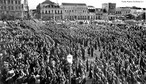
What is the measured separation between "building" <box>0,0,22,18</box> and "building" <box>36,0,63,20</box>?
47.7 ft

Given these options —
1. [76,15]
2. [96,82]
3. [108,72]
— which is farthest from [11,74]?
[76,15]

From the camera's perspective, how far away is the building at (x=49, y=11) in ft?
285

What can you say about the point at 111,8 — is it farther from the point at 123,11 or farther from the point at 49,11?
the point at 49,11

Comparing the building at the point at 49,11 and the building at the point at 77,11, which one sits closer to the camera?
the building at the point at 49,11

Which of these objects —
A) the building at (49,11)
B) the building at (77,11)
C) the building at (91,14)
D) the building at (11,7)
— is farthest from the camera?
the building at (91,14)

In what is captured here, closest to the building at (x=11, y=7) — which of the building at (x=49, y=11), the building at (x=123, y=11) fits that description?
the building at (x=49, y=11)

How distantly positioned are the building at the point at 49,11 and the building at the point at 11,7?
14.5m

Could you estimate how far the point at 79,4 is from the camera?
310 feet

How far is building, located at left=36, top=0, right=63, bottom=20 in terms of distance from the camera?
86.8m

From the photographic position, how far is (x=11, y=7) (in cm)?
7156

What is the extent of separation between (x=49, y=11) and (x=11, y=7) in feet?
64.1

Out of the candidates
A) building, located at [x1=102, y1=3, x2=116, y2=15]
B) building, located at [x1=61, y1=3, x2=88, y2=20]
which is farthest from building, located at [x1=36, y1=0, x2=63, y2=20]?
building, located at [x1=102, y1=3, x2=116, y2=15]

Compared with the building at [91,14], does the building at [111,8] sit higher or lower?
higher

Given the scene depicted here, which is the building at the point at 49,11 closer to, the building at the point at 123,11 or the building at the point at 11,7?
the building at the point at 11,7
